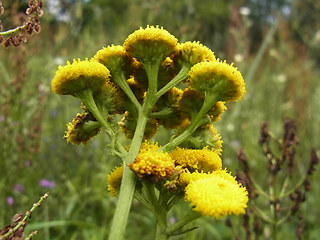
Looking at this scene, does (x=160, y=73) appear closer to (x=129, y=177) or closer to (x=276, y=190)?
(x=129, y=177)

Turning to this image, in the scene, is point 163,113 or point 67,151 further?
point 67,151

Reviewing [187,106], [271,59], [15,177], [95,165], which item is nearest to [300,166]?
[95,165]

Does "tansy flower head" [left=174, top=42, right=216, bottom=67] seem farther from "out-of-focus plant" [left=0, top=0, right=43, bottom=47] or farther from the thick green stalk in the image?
"out-of-focus plant" [left=0, top=0, right=43, bottom=47]

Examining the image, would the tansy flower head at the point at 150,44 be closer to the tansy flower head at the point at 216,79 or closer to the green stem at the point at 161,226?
the tansy flower head at the point at 216,79

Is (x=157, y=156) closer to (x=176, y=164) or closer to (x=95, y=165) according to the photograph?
(x=176, y=164)

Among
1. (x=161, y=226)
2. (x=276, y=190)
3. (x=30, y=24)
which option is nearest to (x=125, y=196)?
(x=161, y=226)

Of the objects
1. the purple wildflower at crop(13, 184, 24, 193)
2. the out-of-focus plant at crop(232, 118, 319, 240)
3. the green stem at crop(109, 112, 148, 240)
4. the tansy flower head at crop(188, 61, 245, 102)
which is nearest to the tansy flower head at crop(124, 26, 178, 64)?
the tansy flower head at crop(188, 61, 245, 102)
